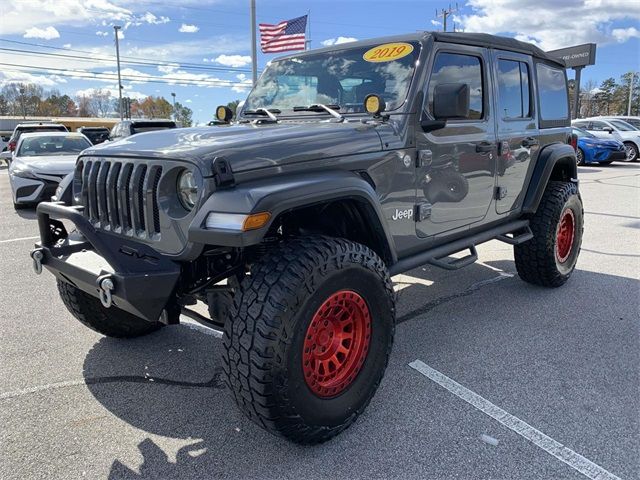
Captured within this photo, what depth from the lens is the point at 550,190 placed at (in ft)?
15.4

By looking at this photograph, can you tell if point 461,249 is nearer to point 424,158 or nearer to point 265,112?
point 424,158

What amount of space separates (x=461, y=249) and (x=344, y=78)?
4.95 ft

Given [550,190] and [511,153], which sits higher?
[511,153]

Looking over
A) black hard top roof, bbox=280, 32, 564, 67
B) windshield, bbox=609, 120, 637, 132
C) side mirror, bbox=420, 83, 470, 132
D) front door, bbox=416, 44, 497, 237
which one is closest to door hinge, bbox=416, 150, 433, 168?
front door, bbox=416, 44, 497, 237

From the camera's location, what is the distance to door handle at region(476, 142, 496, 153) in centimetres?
365

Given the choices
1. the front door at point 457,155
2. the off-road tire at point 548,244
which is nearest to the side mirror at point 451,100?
the front door at point 457,155

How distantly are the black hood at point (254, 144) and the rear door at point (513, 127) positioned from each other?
5.06 feet

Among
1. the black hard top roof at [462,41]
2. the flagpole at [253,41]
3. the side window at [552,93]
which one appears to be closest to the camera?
the black hard top roof at [462,41]

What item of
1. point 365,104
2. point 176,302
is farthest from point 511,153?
point 176,302

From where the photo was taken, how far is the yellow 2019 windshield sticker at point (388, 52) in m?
3.29

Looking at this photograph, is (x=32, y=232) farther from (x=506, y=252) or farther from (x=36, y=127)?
(x=36, y=127)

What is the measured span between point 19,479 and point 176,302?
40.3 inches

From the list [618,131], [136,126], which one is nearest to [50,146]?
[136,126]

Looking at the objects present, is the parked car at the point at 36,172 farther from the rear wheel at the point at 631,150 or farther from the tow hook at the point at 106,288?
the rear wheel at the point at 631,150
